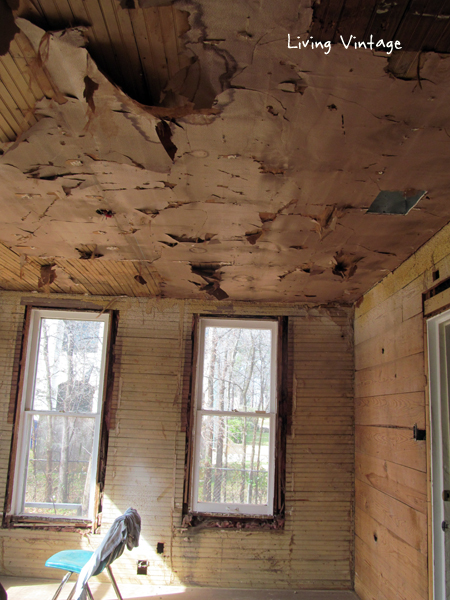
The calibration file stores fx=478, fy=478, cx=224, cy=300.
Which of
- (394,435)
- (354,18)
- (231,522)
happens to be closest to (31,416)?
(231,522)

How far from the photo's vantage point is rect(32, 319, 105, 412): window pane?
4.45m

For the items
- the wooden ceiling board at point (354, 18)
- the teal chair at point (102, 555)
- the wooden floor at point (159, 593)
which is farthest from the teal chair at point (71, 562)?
the wooden ceiling board at point (354, 18)

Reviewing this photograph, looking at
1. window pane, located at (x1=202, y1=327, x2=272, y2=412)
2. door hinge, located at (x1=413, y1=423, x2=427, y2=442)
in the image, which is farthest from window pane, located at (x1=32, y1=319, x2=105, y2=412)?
door hinge, located at (x1=413, y1=423, x2=427, y2=442)

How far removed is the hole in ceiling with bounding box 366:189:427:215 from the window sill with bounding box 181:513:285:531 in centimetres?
293

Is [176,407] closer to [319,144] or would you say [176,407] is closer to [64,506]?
[64,506]

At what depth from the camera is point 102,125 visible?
1.85 m

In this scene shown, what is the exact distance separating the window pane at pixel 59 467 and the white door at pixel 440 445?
298cm

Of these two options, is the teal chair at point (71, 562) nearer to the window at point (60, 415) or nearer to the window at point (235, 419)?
the window at point (60, 415)

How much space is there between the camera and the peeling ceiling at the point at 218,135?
1.40m

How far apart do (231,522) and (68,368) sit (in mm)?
2033

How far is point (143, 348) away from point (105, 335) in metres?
0.39

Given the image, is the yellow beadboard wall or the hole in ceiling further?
the yellow beadboard wall

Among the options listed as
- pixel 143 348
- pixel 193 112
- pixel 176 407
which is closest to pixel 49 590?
pixel 176 407

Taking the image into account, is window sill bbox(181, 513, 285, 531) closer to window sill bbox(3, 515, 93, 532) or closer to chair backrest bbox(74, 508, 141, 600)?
window sill bbox(3, 515, 93, 532)
